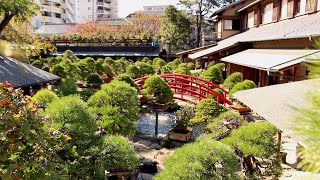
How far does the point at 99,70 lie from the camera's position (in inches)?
797

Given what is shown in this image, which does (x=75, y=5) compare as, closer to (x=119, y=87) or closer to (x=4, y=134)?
(x=119, y=87)

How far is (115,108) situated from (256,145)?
340 centimetres

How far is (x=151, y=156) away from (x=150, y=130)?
274 centimetres

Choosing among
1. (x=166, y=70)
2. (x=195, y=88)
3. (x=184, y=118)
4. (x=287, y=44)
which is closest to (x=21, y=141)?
(x=184, y=118)

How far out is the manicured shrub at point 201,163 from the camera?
3625 mm

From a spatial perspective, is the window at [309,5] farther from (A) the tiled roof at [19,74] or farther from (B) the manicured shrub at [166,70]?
(A) the tiled roof at [19,74]

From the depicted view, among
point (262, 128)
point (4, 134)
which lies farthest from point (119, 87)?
point (4, 134)

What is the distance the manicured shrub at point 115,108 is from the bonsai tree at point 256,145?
285cm

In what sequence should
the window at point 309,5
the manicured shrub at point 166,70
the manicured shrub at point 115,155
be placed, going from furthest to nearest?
the manicured shrub at point 166,70 < the window at point 309,5 < the manicured shrub at point 115,155

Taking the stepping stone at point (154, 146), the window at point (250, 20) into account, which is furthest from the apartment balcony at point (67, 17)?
the stepping stone at point (154, 146)

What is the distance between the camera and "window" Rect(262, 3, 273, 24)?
64.0 feet

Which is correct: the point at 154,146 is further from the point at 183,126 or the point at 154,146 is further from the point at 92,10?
the point at 92,10

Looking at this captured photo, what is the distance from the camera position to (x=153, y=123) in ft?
40.7

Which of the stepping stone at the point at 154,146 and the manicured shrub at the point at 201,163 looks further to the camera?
the stepping stone at the point at 154,146
